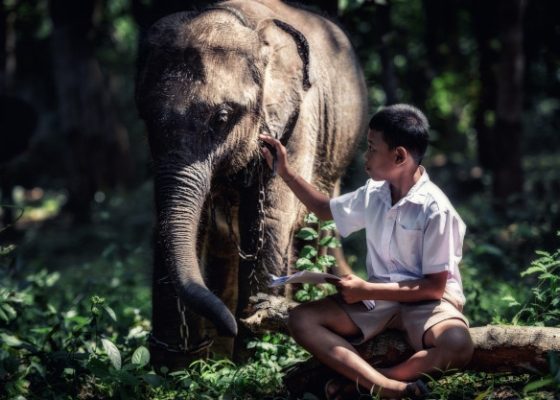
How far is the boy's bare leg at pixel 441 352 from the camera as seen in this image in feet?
13.2

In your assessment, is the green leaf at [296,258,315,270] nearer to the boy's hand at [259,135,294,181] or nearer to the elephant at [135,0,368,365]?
the elephant at [135,0,368,365]

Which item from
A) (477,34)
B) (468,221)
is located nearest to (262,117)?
(468,221)

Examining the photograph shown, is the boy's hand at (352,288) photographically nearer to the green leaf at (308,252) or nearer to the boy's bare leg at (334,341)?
the boy's bare leg at (334,341)

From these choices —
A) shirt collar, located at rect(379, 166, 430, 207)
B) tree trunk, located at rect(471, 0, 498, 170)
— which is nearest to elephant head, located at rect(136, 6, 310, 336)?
shirt collar, located at rect(379, 166, 430, 207)

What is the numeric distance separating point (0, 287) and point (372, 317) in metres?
2.82

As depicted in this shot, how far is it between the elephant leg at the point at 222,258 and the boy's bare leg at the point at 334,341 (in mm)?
1338

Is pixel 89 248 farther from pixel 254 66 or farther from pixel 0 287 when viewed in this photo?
pixel 254 66

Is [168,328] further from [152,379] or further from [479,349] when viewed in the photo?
[479,349]

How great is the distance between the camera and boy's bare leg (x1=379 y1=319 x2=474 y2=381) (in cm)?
403

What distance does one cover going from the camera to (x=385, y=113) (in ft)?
13.8

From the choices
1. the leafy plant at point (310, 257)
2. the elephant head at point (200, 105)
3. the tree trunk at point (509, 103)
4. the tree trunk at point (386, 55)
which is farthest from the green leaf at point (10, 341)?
the tree trunk at point (509, 103)

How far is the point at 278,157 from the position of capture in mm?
4848

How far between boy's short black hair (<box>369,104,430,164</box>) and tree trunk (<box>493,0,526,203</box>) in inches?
214

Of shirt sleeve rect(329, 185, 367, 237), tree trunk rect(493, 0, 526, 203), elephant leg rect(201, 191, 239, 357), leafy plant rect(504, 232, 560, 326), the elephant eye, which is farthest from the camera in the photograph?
tree trunk rect(493, 0, 526, 203)
